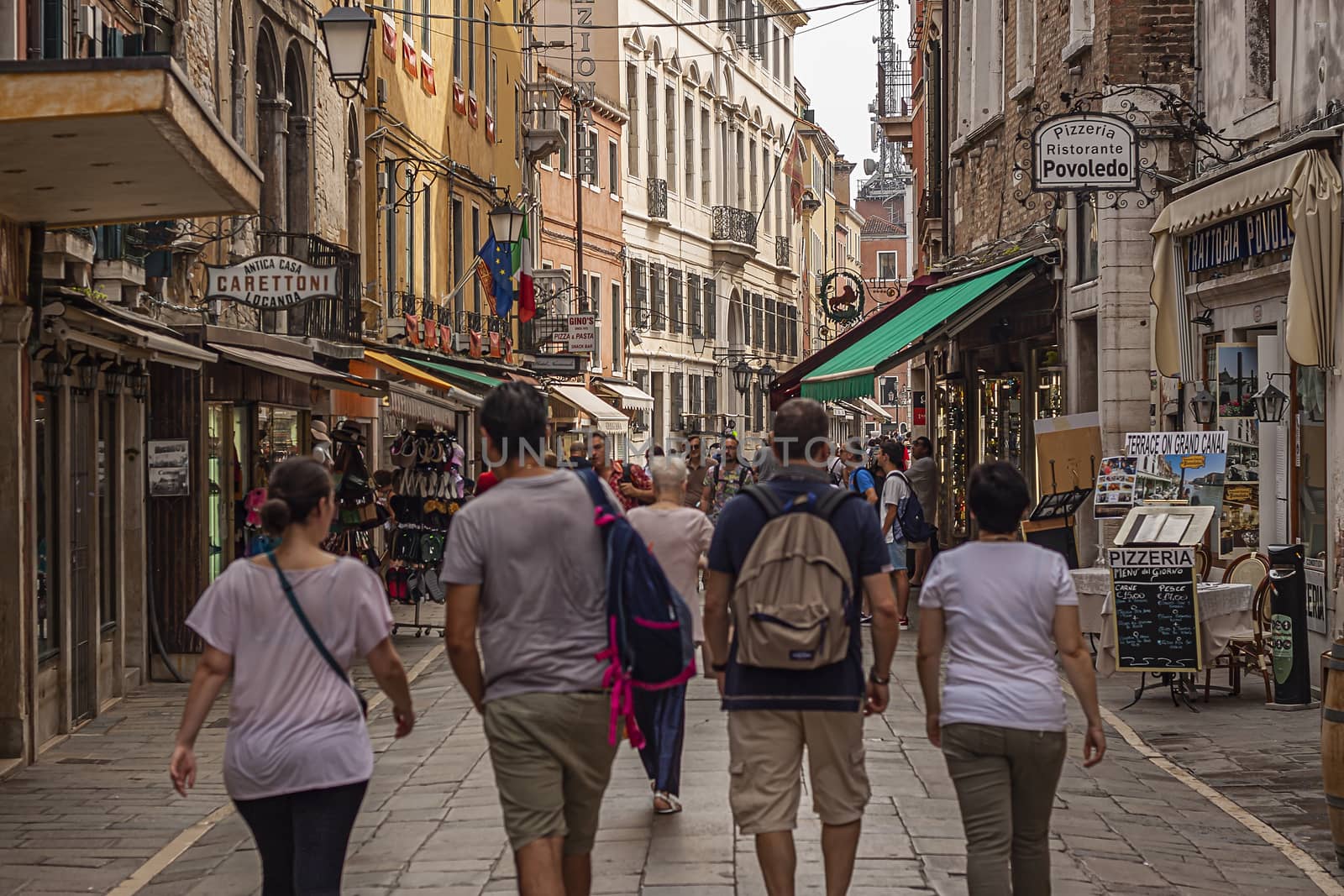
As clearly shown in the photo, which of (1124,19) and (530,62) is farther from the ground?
(530,62)

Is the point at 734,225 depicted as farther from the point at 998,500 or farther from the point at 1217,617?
the point at 998,500

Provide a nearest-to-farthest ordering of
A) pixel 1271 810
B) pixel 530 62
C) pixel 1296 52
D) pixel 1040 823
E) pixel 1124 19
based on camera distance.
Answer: pixel 1040 823 → pixel 1271 810 → pixel 1296 52 → pixel 1124 19 → pixel 530 62

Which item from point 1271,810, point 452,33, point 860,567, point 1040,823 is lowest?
point 1271,810

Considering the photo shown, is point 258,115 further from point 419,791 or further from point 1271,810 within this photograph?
point 1271,810

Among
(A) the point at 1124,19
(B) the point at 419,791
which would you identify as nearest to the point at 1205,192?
(A) the point at 1124,19

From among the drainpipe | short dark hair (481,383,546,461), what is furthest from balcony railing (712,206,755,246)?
short dark hair (481,383,546,461)

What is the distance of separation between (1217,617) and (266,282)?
7.62 metres

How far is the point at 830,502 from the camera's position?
6.45 metres

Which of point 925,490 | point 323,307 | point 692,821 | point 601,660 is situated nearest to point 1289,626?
point 692,821

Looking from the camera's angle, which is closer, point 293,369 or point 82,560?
point 82,560

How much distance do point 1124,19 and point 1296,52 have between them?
3.85 m

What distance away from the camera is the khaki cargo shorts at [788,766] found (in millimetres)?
6344

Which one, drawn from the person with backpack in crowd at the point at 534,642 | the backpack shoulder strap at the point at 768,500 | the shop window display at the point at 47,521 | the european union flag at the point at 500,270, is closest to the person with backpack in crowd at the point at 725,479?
the european union flag at the point at 500,270

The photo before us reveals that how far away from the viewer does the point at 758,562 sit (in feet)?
20.9
